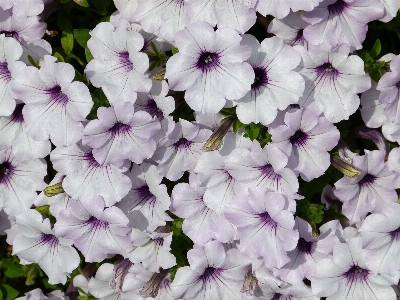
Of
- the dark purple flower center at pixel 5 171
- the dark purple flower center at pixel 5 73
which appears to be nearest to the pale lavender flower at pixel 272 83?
the dark purple flower center at pixel 5 73

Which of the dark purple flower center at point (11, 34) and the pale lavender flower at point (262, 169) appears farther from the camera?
the dark purple flower center at point (11, 34)

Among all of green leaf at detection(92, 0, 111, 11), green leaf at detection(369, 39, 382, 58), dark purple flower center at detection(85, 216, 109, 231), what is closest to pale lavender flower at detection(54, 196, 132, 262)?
dark purple flower center at detection(85, 216, 109, 231)

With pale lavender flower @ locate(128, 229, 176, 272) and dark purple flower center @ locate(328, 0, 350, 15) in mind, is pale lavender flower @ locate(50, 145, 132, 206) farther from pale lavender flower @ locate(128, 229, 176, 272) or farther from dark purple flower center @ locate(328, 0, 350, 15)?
dark purple flower center @ locate(328, 0, 350, 15)

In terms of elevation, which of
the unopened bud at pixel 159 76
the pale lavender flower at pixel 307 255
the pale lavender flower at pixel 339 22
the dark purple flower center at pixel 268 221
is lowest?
the pale lavender flower at pixel 307 255

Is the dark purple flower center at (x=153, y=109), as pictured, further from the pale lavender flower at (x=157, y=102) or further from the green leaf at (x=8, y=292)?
the green leaf at (x=8, y=292)

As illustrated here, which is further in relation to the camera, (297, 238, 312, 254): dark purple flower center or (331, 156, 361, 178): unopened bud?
(297, 238, 312, 254): dark purple flower center
